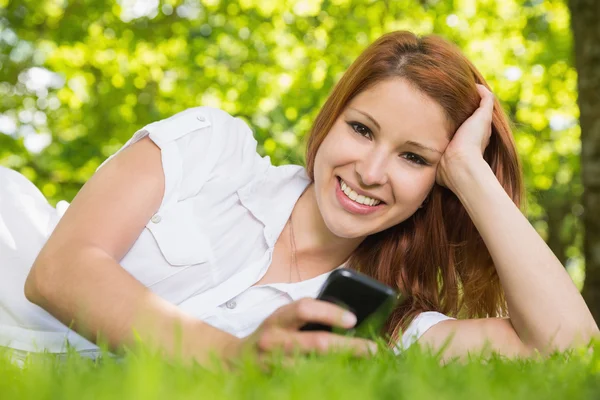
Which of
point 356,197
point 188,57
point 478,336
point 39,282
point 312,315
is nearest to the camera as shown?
point 312,315

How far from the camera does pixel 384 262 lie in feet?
11.8

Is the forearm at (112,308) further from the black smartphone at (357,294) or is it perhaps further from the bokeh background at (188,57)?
the bokeh background at (188,57)

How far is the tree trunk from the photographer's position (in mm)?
6156

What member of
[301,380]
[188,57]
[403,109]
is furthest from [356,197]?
[188,57]

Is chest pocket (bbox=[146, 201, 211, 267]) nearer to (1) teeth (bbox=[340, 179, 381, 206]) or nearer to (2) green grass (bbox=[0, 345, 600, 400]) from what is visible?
(1) teeth (bbox=[340, 179, 381, 206])

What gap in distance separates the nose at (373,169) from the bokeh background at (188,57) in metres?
7.06

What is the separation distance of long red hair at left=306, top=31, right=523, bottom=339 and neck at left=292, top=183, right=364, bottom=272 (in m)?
0.13

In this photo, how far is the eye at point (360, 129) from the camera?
316 cm

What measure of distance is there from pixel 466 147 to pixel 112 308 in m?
1.81

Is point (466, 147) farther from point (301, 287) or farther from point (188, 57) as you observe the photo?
point (188, 57)

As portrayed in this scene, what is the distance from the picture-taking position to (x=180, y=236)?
117 inches

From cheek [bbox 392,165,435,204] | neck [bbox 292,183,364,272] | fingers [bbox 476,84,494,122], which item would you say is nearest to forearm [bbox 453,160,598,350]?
cheek [bbox 392,165,435,204]

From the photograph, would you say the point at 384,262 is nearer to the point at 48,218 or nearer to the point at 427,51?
the point at 427,51

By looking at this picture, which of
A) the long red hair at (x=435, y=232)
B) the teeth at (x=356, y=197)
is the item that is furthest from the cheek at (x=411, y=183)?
the long red hair at (x=435, y=232)
